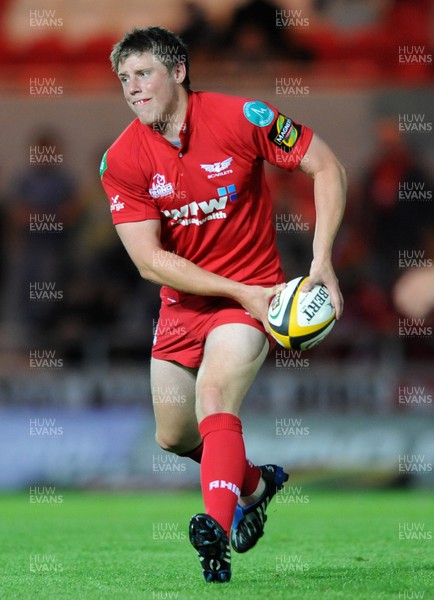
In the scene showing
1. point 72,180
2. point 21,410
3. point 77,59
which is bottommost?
point 21,410

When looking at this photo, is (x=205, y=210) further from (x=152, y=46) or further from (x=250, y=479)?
(x=250, y=479)

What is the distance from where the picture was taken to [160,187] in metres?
5.64

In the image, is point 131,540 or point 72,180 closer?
point 131,540

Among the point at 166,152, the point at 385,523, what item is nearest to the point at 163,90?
the point at 166,152

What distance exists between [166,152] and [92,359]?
6323 millimetres

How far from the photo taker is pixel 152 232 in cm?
563

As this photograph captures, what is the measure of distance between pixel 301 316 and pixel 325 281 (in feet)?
0.70

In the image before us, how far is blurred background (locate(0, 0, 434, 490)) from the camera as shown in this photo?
37.2ft

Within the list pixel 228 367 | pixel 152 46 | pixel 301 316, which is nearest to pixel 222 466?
pixel 228 367

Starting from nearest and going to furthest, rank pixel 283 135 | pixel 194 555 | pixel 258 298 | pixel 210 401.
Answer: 1. pixel 210 401
2. pixel 258 298
3. pixel 283 135
4. pixel 194 555

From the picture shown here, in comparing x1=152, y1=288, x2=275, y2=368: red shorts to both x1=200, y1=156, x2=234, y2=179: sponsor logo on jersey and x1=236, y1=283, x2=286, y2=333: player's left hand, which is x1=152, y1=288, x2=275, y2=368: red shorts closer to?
x1=236, y1=283, x2=286, y2=333: player's left hand

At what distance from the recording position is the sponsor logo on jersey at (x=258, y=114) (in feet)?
18.4

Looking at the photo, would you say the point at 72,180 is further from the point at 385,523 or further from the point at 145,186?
the point at 145,186

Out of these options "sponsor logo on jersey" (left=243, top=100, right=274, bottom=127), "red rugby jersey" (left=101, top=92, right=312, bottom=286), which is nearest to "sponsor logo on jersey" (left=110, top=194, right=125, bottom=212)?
"red rugby jersey" (left=101, top=92, right=312, bottom=286)
